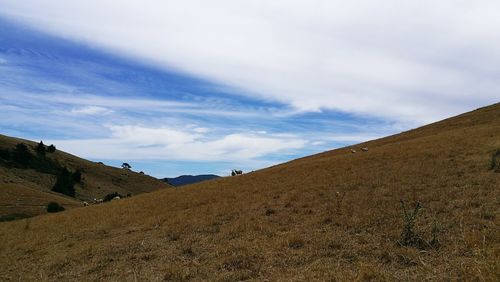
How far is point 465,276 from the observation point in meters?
7.98

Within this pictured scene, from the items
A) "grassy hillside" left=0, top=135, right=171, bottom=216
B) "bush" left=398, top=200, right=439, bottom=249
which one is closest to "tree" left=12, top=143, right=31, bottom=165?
"grassy hillside" left=0, top=135, right=171, bottom=216

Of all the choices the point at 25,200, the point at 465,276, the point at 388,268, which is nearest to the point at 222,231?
the point at 388,268

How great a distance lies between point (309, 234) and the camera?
48.3 feet

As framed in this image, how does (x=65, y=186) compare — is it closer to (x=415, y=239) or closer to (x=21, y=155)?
(x=21, y=155)

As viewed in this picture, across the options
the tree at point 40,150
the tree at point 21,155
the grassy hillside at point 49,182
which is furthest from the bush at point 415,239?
the tree at point 40,150

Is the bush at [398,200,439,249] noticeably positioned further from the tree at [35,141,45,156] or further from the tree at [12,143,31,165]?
the tree at [35,141,45,156]

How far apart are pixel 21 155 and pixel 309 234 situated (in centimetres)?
12417

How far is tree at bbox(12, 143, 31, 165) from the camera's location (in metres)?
118

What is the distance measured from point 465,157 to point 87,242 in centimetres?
2153

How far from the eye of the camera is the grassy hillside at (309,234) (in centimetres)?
1041

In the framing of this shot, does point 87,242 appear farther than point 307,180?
No

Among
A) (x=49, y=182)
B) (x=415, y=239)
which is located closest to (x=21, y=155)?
(x=49, y=182)

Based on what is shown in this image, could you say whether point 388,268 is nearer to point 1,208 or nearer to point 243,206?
point 243,206

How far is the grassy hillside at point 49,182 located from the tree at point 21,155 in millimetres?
1858
